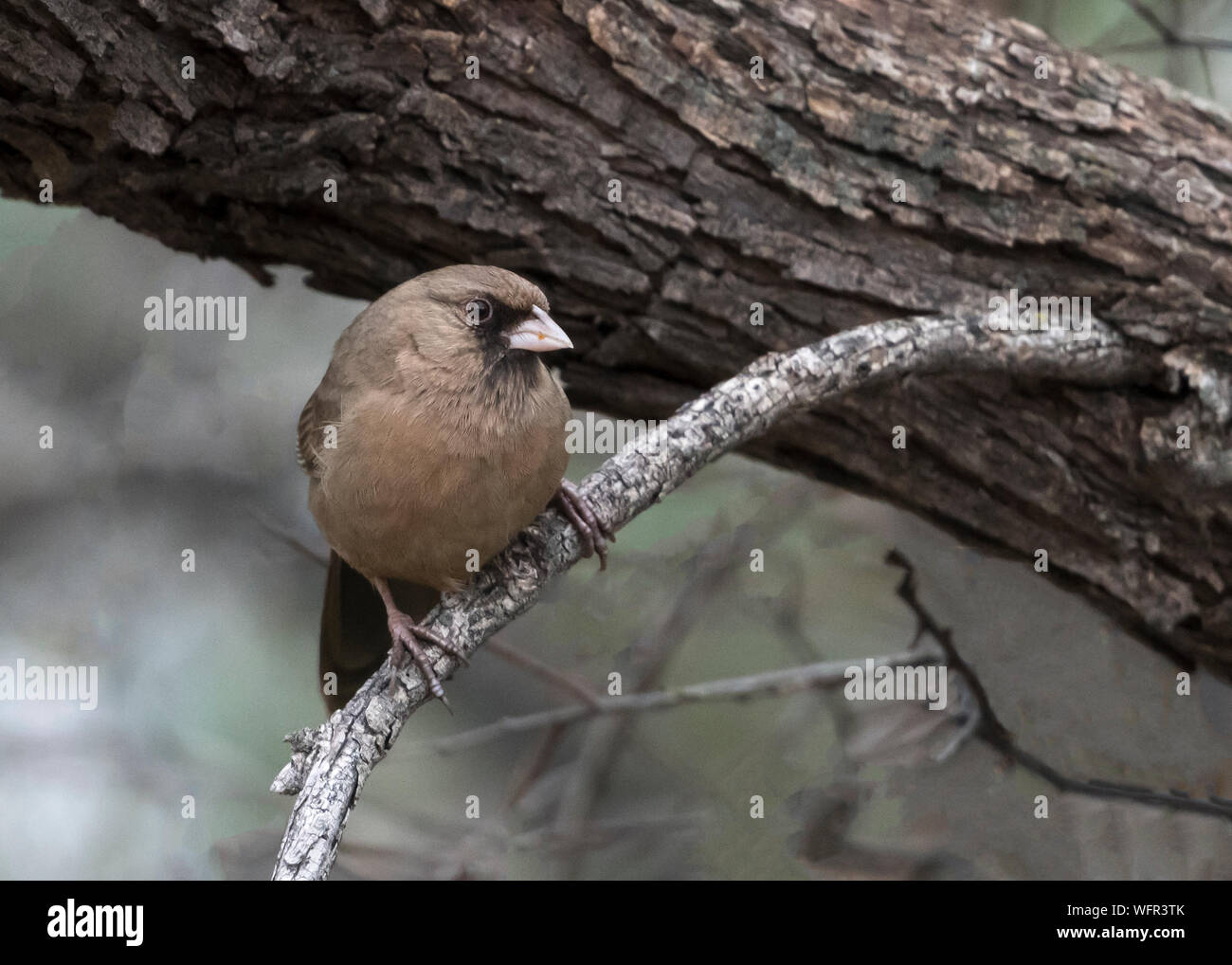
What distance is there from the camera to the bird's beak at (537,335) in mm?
2932

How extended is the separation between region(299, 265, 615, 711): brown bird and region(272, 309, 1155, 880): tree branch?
0.07 metres

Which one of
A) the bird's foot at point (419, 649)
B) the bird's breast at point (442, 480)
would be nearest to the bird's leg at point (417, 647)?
the bird's foot at point (419, 649)

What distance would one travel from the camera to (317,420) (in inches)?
125

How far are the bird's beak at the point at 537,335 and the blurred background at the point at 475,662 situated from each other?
69.1 inches

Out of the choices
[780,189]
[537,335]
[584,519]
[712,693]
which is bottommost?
[712,693]

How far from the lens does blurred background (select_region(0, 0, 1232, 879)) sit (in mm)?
3984

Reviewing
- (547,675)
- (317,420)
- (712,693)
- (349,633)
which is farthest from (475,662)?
(317,420)

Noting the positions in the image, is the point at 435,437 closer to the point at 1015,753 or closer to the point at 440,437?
the point at 440,437

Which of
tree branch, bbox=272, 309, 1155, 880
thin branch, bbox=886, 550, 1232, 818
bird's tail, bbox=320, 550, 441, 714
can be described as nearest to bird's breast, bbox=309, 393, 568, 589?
tree branch, bbox=272, 309, 1155, 880

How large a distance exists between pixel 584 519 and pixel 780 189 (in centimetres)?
121

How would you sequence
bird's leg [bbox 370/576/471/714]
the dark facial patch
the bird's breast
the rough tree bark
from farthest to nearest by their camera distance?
the rough tree bark → the dark facial patch → the bird's breast → bird's leg [bbox 370/576/471/714]

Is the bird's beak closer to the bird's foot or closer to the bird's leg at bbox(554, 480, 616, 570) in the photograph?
the bird's leg at bbox(554, 480, 616, 570)

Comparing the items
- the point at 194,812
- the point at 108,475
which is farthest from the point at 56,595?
the point at 194,812

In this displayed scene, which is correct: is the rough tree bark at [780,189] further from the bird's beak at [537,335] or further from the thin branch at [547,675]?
the thin branch at [547,675]
